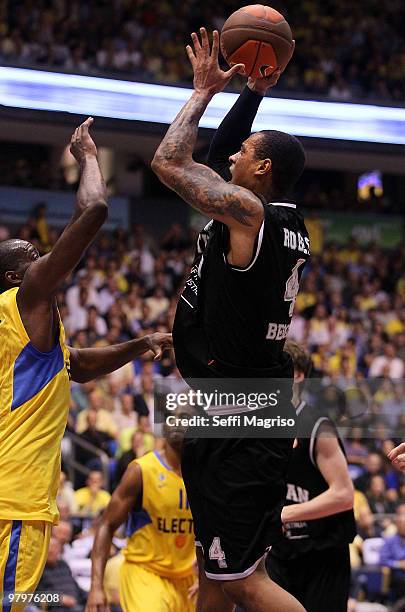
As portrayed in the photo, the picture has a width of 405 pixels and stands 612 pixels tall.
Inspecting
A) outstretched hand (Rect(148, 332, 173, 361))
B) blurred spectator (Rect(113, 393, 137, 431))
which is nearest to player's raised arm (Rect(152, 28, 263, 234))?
outstretched hand (Rect(148, 332, 173, 361))

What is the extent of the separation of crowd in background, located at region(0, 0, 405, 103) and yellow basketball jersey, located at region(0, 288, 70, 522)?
11.2 metres

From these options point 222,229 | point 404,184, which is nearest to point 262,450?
point 222,229

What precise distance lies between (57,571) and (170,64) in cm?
1232

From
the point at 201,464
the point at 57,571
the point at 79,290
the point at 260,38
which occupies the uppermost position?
the point at 79,290

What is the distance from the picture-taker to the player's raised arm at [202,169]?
389cm

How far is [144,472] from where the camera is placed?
581cm

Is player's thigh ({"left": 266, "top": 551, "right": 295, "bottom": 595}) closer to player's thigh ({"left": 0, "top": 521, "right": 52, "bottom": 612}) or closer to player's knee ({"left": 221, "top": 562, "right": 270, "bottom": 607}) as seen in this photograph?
player's knee ({"left": 221, "top": 562, "right": 270, "bottom": 607})

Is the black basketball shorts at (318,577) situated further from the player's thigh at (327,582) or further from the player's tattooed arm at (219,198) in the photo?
the player's tattooed arm at (219,198)

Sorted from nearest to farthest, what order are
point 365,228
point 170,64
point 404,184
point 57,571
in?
point 57,571 < point 170,64 < point 365,228 < point 404,184

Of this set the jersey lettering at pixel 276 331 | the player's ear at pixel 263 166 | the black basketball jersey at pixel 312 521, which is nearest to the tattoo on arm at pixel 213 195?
the player's ear at pixel 263 166

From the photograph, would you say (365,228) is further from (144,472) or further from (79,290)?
(144,472)

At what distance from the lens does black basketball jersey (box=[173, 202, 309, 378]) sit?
404 centimetres

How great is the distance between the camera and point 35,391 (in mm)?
4168

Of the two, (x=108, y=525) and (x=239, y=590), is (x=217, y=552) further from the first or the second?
(x=108, y=525)
